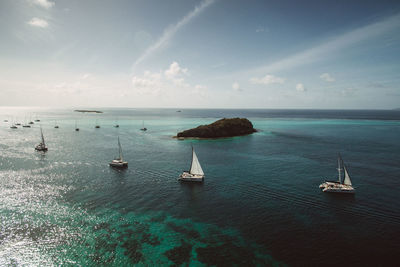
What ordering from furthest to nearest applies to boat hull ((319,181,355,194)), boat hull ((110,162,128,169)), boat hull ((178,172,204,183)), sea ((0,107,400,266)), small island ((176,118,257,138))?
small island ((176,118,257,138)) < boat hull ((110,162,128,169)) < boat hull ((178,172,204,183)) < boat hull ((319,181,355,194)) < sea ((0,107,400,266))

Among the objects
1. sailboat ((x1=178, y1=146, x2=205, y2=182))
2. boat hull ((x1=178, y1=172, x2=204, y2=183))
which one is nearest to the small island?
sailboat ((x1=178, y1=146, x2=205, y2=182))

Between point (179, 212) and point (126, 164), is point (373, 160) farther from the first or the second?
point (126, 164)

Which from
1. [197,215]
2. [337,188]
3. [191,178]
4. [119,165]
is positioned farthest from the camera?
[119,165]

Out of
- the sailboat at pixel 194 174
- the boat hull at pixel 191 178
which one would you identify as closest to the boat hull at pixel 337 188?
the boat hull at pixel 191 178

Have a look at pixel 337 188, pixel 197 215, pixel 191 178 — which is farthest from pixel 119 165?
pixel 337 188

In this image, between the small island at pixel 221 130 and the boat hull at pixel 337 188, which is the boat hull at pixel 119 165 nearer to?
the boat hull at pixel 337 188

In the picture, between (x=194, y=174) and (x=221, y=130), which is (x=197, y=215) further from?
(x=221, y=130)

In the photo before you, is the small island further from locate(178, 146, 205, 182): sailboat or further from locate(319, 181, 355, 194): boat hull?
locate(319, 181, 355, 194): boat hull

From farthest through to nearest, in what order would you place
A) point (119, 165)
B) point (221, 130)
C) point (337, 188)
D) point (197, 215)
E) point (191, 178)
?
point (221, 130), point (119, 165), point (191, 178), point (337, 188), point (197, 215)
